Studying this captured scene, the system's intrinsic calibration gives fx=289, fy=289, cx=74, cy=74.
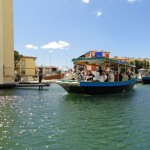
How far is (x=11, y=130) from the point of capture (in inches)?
375

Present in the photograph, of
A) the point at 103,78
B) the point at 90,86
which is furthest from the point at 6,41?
the point at 90,86

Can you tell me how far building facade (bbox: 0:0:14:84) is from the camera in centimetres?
Result: 3036

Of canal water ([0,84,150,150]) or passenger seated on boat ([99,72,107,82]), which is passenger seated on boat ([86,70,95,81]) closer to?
passenger seated on boat ([99,72,107,82])

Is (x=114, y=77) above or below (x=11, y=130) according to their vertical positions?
above

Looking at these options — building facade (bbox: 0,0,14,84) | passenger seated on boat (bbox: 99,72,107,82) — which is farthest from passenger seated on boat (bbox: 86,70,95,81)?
building facade (bbox: 0,0,14,84)

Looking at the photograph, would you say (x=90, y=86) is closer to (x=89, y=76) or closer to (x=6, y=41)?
(x=89, y=76)

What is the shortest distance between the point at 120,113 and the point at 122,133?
3.92 meters

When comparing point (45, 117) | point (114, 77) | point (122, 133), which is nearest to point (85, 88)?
point (114, 77)

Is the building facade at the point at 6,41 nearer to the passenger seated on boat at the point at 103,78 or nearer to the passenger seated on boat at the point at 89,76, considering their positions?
the passenger seated on boat at the point at 89,76

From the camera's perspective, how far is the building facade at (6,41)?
30.4 metres

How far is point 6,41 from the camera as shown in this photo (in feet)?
104

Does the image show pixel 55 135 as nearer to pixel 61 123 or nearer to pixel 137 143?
pixel 61 123

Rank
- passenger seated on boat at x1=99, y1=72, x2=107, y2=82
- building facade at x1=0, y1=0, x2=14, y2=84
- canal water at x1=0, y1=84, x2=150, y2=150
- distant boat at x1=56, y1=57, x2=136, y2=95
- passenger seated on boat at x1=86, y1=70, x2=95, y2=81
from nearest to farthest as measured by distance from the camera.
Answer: canal water at x1=0, y1=84, x2=150, y2=150 → distant boat at x1=56, y1=57, x2=136, y2=95 → passenger seated on boat at x1=86, y1=70, x2=95, y2=81 → passenger seated on boat at x1=99, y1=72, x2=107, y2=82 → building facade at x1=0, y1=0, x2=14, y2=84

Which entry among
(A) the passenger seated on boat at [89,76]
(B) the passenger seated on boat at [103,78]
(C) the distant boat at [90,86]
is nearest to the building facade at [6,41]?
(C) the distant boat at [90,86]
